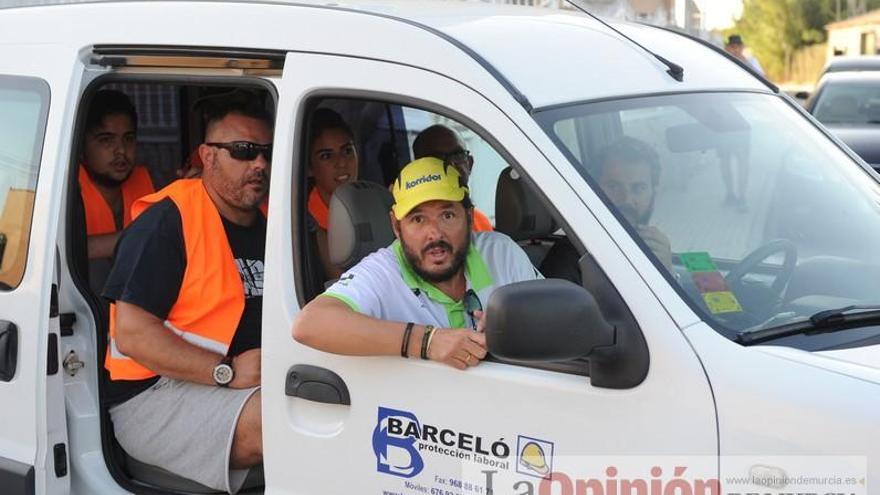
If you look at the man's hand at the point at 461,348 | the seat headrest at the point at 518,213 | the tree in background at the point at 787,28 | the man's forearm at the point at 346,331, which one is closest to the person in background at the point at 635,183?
the man's hand at the point at 461,348

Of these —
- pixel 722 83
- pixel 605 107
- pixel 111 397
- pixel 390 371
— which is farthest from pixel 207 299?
pixel 722 83

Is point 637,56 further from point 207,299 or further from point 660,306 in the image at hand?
point 207,299

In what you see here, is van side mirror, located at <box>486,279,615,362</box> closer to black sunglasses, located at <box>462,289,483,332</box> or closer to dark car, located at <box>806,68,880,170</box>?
black sunglasses, located at <box>462,289,483,332</box>

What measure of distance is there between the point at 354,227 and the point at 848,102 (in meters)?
8.71

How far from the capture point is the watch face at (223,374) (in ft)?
11.8

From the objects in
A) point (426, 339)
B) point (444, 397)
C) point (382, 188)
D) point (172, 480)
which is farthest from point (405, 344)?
point (172, 480)

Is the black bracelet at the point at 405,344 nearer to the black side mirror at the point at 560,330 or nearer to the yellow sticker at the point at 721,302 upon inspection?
the black side mirror at the point at 560,330

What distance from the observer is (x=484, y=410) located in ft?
9.55

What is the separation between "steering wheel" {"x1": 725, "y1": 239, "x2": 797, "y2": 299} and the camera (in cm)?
299

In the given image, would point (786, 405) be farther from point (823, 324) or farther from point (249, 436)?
point (249, 436)

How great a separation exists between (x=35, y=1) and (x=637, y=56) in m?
3.13

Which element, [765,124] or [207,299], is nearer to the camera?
[765,124]

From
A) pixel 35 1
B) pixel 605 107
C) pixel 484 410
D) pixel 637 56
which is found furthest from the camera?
pixel 35 1

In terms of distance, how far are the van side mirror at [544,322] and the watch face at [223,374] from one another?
1.19m
